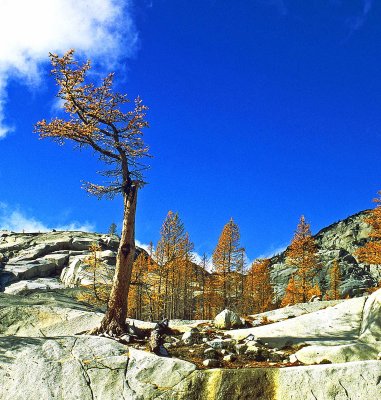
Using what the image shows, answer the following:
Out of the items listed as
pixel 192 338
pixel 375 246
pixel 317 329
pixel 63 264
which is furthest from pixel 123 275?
pixel 63 264

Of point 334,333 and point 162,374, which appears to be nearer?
point 162,374

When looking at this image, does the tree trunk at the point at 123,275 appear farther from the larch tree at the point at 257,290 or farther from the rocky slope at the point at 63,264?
the larch tree at the point at 257,290

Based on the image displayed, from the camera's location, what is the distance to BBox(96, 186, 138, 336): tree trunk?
42.8 ft

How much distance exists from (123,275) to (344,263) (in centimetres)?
8663

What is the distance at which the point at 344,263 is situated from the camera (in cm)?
9038

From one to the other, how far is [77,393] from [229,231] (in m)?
41.3

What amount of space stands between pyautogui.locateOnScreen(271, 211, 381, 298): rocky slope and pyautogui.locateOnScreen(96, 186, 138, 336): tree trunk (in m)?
38.4

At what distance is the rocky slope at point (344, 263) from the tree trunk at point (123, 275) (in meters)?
38.4

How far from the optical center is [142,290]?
47281 millimetres

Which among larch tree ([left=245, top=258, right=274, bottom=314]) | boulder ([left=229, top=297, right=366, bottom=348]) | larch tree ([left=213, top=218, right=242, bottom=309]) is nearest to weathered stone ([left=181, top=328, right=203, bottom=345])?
boulder ([left=229, top=297, right=366, bottom=348])

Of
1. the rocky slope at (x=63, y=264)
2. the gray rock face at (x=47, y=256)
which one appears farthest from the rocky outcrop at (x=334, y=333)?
the gray rock face at (x=47, y=256)

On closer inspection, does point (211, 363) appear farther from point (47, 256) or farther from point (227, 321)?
point (47, 256)

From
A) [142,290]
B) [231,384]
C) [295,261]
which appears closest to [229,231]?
[295,261]

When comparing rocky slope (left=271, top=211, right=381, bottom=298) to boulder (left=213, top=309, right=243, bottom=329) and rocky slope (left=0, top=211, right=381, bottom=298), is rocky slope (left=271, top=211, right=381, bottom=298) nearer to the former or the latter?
rocky slope (left=0, top=211, right=381, bottom=298)
